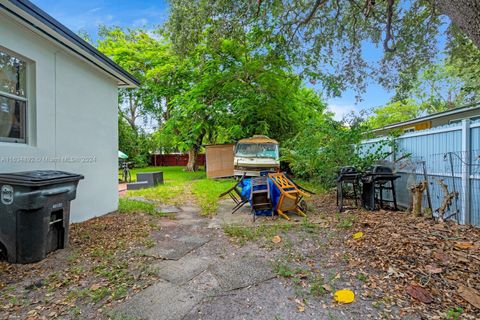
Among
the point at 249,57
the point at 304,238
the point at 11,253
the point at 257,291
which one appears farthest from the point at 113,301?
the point at 249,57

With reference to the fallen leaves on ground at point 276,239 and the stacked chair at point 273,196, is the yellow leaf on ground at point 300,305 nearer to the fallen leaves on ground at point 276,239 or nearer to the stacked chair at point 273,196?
the fallen leaves on ground at point 276,239

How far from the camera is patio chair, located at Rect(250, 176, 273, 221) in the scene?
5352 millimetres

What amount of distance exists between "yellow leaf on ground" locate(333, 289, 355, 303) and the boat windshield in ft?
29.4

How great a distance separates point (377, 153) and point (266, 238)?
3889 mm

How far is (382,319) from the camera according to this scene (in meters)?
2.09

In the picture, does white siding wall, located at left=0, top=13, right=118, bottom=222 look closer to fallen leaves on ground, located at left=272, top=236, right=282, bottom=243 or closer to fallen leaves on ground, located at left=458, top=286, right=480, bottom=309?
fallen leaves on ground, located at left=272, top=236, right=282, bottom=243

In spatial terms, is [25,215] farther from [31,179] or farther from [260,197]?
[260,197]

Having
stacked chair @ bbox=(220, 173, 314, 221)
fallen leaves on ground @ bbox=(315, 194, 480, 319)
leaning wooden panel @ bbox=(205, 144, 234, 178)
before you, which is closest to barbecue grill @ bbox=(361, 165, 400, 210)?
fallen leaves on ground @ bbox=(315, 194, 480, 319)

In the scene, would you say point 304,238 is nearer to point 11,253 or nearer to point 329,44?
point 11,253

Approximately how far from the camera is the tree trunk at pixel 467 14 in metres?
2.41

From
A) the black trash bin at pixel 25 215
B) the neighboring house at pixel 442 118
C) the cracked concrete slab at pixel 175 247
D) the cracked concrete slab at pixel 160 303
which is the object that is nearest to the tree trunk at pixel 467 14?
the cracked concrete slab at pixel 160 303

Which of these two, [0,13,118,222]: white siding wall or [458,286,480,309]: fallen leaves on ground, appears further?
[0,13,118,222]: white siding wall

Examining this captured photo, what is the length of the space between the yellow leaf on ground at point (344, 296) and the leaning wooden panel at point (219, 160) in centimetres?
1111

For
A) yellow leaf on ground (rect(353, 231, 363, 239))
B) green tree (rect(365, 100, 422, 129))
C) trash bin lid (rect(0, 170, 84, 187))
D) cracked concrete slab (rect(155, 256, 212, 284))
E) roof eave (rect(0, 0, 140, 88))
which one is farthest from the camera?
green tree (rect(365, 100, 422, 129))
